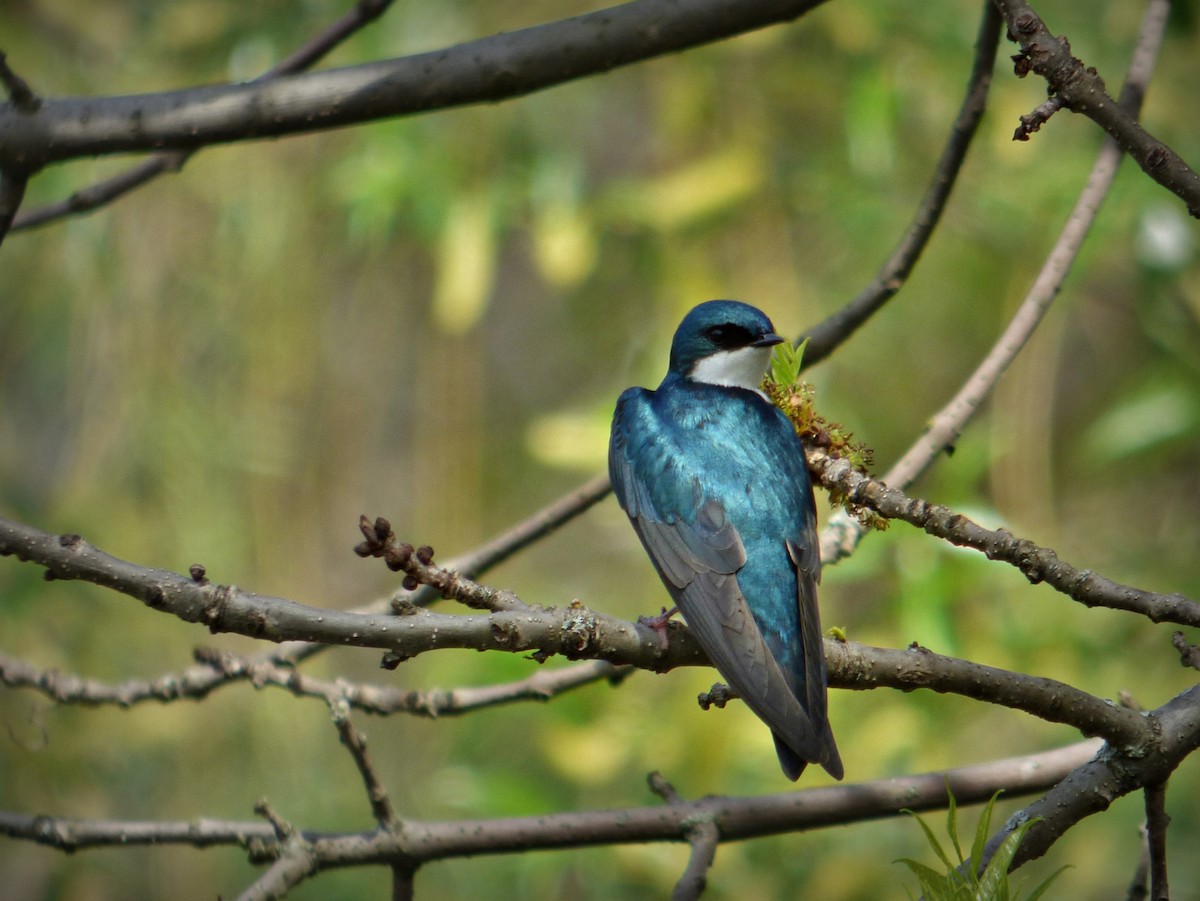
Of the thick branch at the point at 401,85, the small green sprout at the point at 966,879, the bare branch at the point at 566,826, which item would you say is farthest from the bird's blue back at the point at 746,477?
the thick branch at the point at 401,85

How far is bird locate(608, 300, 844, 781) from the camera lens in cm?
201

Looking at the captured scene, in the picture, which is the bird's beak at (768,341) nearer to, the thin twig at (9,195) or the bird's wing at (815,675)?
the bird's wing at (815,675)

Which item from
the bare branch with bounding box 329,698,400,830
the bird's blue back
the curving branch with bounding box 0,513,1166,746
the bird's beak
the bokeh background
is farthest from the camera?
the bokeh background

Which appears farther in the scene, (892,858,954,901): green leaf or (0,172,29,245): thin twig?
(0,172,29,245): thin twig

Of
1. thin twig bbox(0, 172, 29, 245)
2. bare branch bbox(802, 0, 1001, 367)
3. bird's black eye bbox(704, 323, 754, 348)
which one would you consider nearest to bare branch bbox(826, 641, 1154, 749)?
bare branch bbox(802, 0, 1001, 367)

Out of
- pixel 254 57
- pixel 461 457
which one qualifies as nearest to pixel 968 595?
pixel 461 457

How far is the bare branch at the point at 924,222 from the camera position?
2512 millimetres

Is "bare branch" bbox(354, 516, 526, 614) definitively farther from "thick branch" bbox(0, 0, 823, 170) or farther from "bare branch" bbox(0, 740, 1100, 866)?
"thick branch" bbox(0, 0, 823, 170)

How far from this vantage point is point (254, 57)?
13.8 ft

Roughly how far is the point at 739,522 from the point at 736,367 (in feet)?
1.85

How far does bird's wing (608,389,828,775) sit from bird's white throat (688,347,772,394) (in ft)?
0.67

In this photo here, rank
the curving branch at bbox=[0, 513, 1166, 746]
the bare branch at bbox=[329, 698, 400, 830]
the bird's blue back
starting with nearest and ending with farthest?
the curving branch at bbox=[0, 513, 1166, 746]
the bare branch at bbox=[329, 698, 400, 830]
the bird's blue back

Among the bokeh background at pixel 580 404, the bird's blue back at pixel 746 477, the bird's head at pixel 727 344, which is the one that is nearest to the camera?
the bird's blue back at pixel 746 477

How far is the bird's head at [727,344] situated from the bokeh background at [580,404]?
2.33 ft
